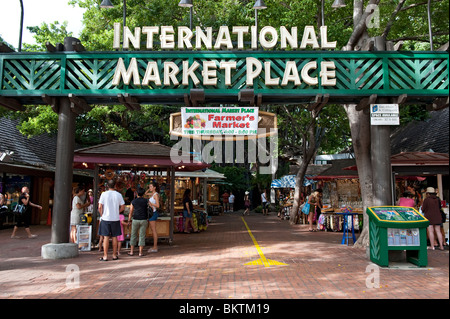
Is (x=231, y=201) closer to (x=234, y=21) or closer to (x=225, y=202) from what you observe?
(x=225, y=202)

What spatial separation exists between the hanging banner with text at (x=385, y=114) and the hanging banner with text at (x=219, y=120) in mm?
2819

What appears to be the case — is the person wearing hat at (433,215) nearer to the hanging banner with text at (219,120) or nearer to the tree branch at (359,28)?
the tree branch at (359,28)

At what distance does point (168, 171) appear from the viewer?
1194 centimetres

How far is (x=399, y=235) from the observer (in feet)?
24.9

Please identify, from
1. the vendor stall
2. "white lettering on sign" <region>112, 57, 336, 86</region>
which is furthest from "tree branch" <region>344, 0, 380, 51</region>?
the vendor stall

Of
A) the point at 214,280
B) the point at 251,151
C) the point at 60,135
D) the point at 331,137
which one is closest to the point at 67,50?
the point at 60,135

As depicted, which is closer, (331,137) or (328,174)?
(328,174)

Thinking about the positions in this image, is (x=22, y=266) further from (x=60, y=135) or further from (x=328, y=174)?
(x=328, y=174)

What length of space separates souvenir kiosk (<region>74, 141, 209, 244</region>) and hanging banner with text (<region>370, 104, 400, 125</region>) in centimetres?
562

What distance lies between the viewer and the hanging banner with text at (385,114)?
848cm

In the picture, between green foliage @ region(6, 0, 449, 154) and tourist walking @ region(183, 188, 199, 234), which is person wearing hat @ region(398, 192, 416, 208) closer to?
green foliage @ region(6, 0, 449, 154)

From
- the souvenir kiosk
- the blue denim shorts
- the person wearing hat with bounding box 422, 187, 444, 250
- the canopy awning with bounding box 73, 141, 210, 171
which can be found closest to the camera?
Result: the person wearing hat with bounding box 422, 187, 444, 250

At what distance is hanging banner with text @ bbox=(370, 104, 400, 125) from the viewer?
334 inches
